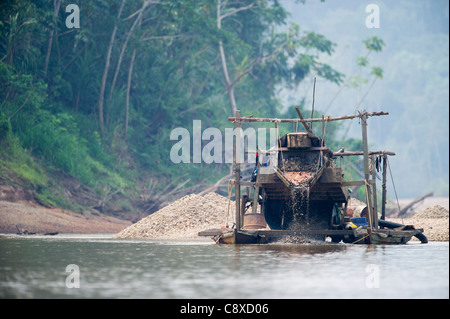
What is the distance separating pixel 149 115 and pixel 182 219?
63.4ft

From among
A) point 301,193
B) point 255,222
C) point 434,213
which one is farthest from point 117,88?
point 301,193

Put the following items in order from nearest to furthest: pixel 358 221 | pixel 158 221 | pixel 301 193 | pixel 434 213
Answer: pixel 301 193, pixel 358 221, pixel 158 221, pixel 434 213

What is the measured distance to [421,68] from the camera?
139 meters

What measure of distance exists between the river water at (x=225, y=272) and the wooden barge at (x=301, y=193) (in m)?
1.35

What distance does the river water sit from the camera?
40.8ft

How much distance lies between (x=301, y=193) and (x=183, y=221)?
9239mm

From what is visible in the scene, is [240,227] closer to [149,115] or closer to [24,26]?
[24,26]

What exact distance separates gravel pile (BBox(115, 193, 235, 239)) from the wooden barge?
18.3 ft

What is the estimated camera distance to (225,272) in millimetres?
15164

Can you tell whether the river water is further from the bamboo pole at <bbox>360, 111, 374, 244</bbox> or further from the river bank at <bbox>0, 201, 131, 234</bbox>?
the river bank at <bbox>0, 201, 131, 234</bbox>

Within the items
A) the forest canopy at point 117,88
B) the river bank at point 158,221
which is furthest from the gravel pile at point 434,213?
the forest canopy at point 117,88

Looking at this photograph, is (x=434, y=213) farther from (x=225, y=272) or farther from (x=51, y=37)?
(x=225, y=272)

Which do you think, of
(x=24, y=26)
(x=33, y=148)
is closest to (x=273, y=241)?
(x=33, y=148)

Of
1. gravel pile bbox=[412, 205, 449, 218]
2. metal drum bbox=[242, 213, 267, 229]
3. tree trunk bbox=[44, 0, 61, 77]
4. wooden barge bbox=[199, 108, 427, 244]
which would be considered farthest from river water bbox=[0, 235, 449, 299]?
tree trunk bbox=[44, 0, 61, 77]
